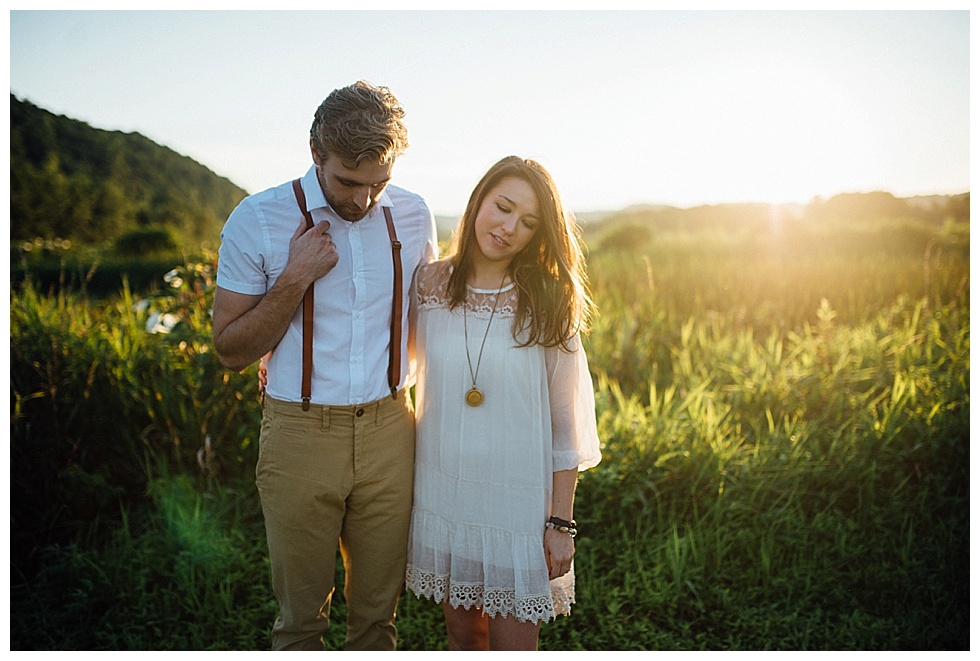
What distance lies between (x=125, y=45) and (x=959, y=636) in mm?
4241

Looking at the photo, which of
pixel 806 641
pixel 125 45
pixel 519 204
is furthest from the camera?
pixel 125 45

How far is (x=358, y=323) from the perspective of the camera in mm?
1884

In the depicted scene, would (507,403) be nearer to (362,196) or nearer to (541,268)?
(541,268)

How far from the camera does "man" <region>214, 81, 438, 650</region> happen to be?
1.76 metres

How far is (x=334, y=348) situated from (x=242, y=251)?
0.35 m

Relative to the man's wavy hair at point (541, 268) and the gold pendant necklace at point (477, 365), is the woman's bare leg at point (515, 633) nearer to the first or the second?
the gold pendant necklace at point (477, 365)

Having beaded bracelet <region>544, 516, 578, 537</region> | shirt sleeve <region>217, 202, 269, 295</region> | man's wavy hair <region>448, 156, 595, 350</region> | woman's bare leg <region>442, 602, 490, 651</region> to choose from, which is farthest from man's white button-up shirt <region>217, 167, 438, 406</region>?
woman's bare leg <region>442, 602, 490, 651</region>

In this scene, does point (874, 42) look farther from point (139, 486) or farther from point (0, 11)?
point (139, 486)

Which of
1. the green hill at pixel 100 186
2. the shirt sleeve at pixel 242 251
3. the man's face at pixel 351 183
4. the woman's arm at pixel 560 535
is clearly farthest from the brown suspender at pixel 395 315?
the green hill at pixel 100 186

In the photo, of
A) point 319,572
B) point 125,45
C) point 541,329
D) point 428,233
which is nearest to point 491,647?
point 319,572

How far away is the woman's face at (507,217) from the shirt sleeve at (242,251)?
0.58 m

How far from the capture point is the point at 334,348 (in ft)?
6.18

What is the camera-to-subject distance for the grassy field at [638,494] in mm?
2650

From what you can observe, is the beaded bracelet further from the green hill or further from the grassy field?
the green hill
